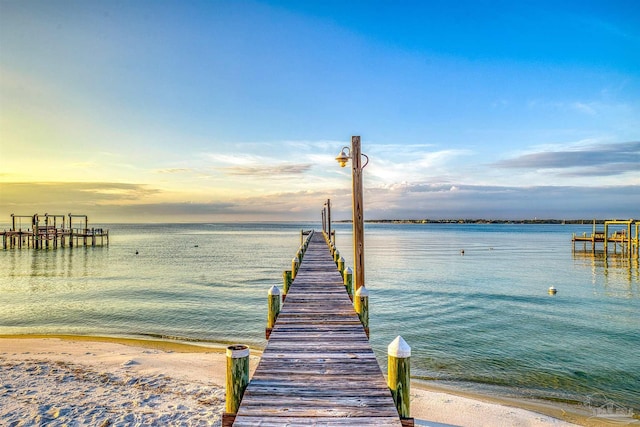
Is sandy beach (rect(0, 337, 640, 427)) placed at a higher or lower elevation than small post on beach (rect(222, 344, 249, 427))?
lower

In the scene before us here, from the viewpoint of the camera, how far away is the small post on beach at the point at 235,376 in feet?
16.0

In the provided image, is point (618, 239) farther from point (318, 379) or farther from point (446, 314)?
point (318, 379)

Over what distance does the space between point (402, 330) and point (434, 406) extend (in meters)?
6.76

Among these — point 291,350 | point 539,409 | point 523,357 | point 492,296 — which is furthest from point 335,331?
point 492,296

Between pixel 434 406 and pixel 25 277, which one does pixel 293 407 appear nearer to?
pixel 434 406

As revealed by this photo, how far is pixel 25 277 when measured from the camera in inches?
1256

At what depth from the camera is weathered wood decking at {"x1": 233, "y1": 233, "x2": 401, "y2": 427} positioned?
4.67m

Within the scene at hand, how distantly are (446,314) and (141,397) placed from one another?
13579mm

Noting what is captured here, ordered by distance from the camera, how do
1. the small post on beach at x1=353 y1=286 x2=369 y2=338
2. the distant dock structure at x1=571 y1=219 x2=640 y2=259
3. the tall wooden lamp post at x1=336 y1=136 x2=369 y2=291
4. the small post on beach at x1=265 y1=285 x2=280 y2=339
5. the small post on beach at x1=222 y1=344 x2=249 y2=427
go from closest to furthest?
the small post on beach at x1=222 y1=344 x2=249 y2=427
the small post on beach at x1=353 y1=286 x2=369 y2=338
the small post on beach at x1=265 y1=285 x2=280 y2=339
the tall wooden lamp post at x1=336 y1=136 x2=369 y2=291
the distant dock structure at x1=571 y1=219 x2=640 y2=259

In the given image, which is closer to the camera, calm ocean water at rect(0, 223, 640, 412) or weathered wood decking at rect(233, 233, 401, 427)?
weathered wood decking at rect(233, 233, 401, 427)

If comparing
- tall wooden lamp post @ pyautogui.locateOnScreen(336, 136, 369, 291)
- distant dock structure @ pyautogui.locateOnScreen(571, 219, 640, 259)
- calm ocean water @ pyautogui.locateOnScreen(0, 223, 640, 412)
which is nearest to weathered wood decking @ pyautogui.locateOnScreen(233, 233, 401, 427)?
tall wooden lamp post @ pyautogui.locateOnScreen(336, 136, 369, 291)

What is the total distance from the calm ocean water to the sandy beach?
5.32 ft

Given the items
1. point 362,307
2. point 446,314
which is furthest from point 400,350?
point 446,314

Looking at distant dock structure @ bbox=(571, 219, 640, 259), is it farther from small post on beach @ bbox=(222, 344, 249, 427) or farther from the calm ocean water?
small post on beach @ bbox=(222, 344, 249, 427)
